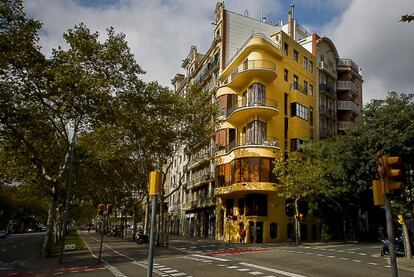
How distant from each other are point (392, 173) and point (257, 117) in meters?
37.6

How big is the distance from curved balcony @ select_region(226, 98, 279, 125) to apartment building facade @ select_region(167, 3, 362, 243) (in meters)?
0.10

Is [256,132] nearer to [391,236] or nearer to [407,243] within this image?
[407,243]

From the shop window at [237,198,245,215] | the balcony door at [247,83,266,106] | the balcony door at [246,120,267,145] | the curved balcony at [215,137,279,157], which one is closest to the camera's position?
A: the curved balcony at [215,137,279,157]

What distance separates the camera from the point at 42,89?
81.0 ft

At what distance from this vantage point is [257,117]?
46.0m

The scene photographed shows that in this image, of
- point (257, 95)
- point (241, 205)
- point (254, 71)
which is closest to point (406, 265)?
point (241, 205)

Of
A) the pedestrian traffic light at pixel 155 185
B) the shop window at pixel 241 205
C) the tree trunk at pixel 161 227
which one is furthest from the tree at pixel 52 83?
the shop window at pixel 241 205

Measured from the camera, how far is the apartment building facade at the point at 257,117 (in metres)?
44.7

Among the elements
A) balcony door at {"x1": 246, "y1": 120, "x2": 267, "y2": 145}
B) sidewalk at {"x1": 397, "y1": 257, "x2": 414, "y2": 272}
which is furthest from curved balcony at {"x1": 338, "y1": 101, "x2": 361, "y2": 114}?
sidewalk at {"x1": 397, "y1": 257, "x2": 414, "y2": 272}

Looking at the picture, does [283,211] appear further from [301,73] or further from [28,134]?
[28,134]

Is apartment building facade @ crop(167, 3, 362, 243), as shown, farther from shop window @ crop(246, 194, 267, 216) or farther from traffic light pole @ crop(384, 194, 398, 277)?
traffic light pole @ crop(384, 194, 398, 277)

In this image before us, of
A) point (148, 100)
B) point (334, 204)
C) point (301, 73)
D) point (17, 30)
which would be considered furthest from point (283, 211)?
point (17, 30)

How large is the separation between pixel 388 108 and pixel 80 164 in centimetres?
2228

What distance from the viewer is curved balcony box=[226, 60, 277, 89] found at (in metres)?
45.8
